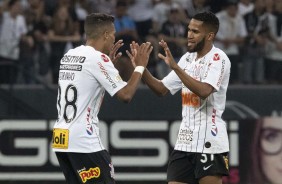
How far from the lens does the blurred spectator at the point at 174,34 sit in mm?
14351

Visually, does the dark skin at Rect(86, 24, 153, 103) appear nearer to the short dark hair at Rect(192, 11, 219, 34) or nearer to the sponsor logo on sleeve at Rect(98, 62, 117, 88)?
the sponsor logo on sleeve at Rect(98, 62, 117, 88)

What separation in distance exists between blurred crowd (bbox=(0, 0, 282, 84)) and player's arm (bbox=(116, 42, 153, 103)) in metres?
5.41

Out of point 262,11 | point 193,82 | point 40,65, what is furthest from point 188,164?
point 262,11

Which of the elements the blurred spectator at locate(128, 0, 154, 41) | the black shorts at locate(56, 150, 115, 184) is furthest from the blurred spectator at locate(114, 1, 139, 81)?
the black shorts at locate(56, 150, 115, 184)

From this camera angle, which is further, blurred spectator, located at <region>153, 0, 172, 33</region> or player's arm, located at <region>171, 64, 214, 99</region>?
blurred spectator, located at <region>153, 0, 172, 33</region>

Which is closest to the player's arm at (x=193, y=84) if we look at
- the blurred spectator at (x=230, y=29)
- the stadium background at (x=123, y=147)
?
the stadium background at (x=123, y=147)

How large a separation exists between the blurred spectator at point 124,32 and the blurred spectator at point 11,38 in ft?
4.78

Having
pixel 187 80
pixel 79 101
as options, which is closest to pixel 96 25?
pixel 79 101

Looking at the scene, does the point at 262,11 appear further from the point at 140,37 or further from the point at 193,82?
the point at 193,82

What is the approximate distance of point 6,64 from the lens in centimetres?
1402

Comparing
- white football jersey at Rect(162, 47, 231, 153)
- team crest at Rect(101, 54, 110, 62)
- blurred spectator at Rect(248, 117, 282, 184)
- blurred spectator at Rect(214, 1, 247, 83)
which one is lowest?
blurred spectator at Rect(248, 117, 282, 184)

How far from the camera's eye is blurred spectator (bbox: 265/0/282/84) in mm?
14305

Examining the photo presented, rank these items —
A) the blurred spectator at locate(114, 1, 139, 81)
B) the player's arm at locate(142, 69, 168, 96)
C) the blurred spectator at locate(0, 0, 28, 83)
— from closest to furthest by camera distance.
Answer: the player's arm at locate(142, 69, 168, 96)
the blurred spectator at locate(114, 1, 139, 81)
the blurred spectator at locate(0, 0, 28, 83)

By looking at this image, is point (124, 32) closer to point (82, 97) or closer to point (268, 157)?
point (268, 157)
